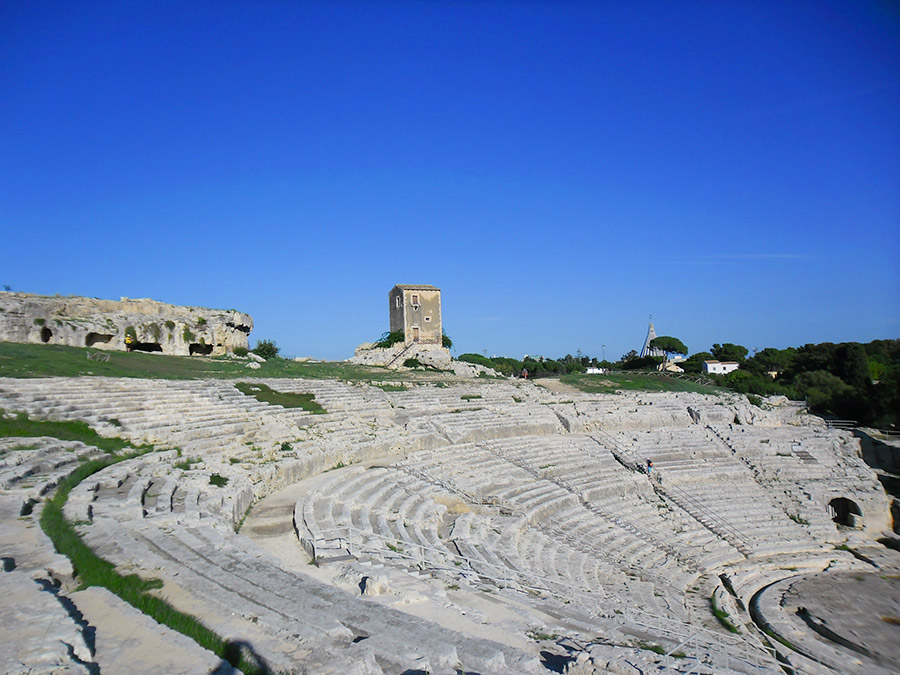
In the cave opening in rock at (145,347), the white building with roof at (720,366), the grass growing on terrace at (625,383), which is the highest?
the cave opening in rock at (145,347)

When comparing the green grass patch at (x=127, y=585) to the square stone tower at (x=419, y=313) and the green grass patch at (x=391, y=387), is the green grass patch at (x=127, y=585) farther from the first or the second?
the square stone tower at (x=419, y=313)

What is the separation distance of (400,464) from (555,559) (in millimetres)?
4616

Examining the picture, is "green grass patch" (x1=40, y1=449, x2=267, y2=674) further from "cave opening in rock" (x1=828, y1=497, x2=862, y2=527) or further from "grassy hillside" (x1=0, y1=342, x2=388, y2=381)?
"cave opening in rock" (x1=828, y1=497, x2=862, y2=527)

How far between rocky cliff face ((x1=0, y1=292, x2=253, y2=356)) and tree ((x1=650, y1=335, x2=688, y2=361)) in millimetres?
61704

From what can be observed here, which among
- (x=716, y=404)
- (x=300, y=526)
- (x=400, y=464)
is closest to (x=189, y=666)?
(x=300, y=526)

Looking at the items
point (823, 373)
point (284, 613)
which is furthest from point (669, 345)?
point (284, 613)

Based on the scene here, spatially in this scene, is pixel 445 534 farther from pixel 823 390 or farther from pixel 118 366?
pixel 823 390

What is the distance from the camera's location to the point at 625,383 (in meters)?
32.8

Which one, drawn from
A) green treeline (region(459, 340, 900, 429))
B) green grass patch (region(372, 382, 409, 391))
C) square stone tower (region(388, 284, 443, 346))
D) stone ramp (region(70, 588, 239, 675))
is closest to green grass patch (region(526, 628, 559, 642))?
stone ramp (region(70, 588, 239, 675))

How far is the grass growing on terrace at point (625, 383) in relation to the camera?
3078cm

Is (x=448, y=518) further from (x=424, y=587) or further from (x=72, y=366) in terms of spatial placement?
(x=72, y=366)

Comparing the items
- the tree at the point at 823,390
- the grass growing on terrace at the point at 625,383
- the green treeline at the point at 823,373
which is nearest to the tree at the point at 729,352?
the green treeline at the point at 823,373

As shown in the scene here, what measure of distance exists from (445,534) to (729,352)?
7811 cm

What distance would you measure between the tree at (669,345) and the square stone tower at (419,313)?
151ft
